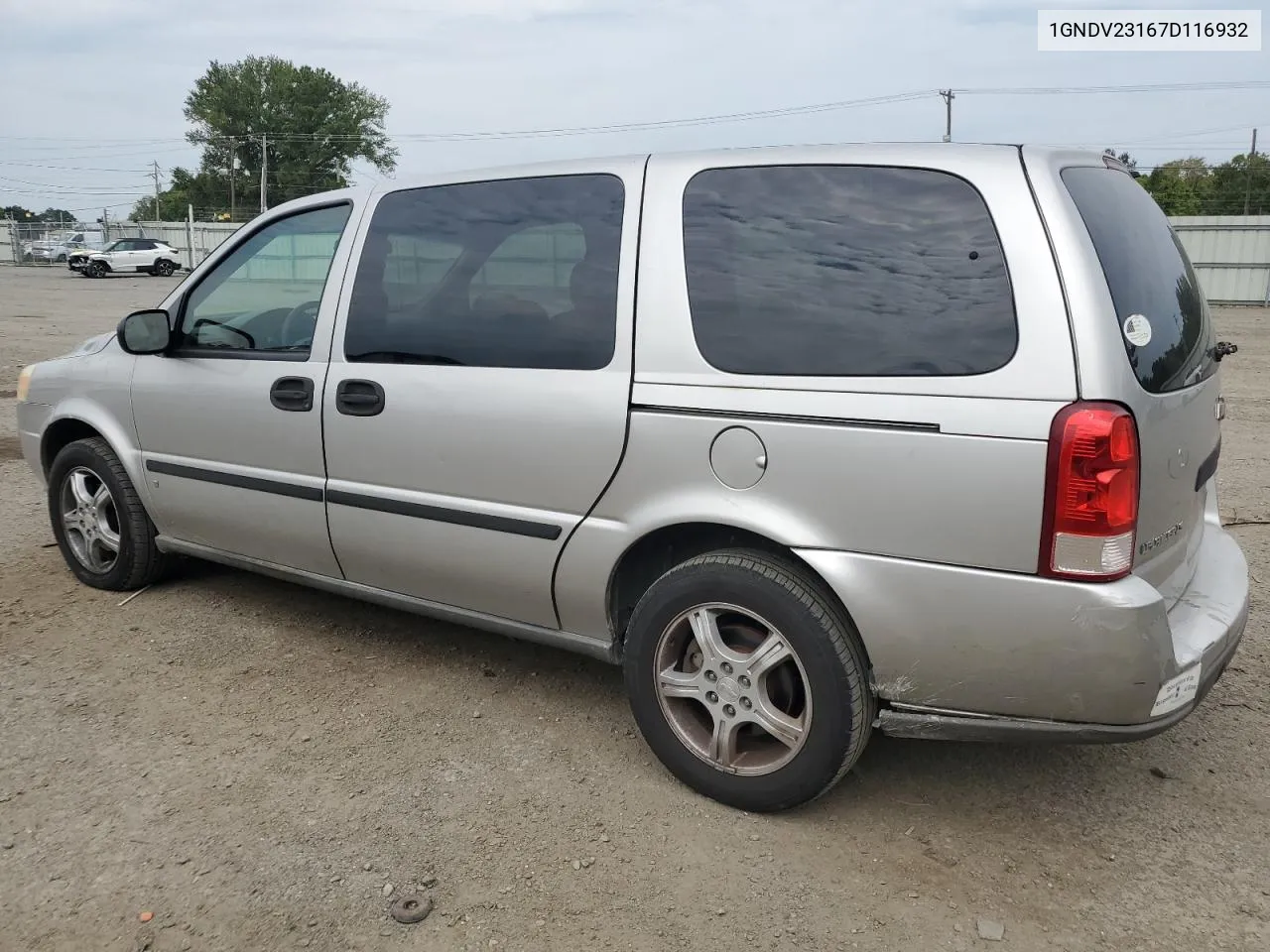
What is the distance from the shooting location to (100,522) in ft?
15.2

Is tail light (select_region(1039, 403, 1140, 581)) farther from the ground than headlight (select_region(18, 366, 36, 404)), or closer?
closer

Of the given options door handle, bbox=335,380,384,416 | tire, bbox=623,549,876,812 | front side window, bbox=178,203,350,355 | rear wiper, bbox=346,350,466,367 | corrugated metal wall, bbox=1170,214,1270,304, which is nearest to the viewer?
tire, bbox=623,549,876,812

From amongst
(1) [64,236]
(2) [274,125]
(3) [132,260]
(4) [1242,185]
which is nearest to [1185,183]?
(4) [1242,185]

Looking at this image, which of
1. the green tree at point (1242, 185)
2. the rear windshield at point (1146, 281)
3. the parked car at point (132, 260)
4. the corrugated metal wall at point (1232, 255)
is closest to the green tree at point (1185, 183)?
the green tree at point (1242, 185)

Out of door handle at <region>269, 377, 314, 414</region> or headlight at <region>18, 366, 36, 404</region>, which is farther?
headlight at <region>18, 366, 36, 404</region>

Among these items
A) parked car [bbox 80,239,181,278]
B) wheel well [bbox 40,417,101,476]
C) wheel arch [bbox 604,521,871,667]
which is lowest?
wheel arch [bbox 604,521,871,667]

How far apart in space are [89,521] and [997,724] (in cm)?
388

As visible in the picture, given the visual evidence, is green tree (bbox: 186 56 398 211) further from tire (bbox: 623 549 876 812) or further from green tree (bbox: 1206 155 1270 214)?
tire (bbox: 623 549 876 812)

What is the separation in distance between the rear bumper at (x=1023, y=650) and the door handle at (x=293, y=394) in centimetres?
190

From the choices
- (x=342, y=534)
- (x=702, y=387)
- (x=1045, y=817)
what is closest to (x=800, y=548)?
(x=702, y=387)

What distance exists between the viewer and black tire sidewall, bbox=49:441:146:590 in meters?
4.46

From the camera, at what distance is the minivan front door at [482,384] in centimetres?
310

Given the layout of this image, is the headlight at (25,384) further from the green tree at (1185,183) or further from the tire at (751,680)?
the green tree at (1185,183)

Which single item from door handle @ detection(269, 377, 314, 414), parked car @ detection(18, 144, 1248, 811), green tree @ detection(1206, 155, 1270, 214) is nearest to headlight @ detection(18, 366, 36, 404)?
parked car @ detection(18, 144, 1248, 811)
